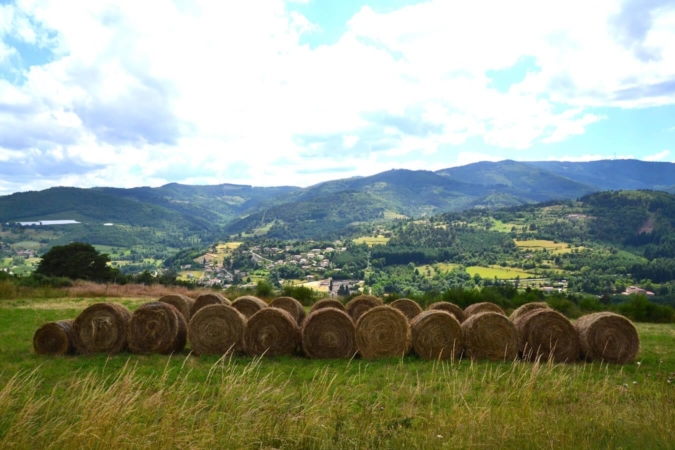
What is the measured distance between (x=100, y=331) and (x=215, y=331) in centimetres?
332

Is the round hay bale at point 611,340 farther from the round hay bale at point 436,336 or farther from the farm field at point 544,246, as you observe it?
the farm field at point 544,246

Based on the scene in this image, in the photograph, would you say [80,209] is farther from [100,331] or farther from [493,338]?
[493,338]

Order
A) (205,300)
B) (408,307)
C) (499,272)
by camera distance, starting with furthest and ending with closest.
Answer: (499,272) → (408,307) → (205,300)

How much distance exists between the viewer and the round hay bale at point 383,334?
13641 mm

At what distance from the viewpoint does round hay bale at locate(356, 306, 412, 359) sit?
13.6 meters

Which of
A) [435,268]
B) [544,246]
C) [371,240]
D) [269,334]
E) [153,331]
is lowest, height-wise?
[435,268]

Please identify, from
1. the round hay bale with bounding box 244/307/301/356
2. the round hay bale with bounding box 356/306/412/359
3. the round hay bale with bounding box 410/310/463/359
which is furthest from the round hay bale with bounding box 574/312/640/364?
the round hay bale with bounding box 244/307/301/356

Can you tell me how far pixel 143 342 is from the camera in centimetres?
1326

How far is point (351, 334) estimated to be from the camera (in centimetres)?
1386

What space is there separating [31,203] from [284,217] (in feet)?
317

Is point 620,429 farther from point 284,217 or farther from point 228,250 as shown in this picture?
point 284,217

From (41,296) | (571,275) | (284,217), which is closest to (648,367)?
(41,296)

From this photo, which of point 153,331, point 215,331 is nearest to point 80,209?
point 153,331

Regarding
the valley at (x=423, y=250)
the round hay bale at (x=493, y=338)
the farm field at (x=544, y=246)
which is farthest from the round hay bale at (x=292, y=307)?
the farm field at (x=544, y=246)
